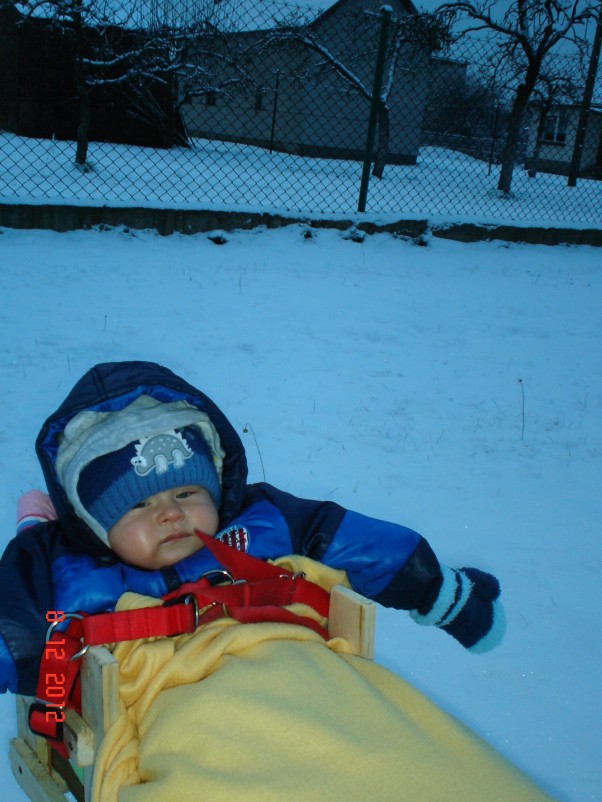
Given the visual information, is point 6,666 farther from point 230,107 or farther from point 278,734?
point 230,107

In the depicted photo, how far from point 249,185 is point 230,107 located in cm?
170

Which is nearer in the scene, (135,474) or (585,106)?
(135,474)

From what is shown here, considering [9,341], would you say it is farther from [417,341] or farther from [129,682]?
[129,682]

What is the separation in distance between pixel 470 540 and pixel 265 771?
1.82 meters

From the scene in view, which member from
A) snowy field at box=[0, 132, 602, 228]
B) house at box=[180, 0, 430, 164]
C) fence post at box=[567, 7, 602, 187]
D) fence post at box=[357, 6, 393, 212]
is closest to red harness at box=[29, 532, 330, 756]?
snowy field at box=[0, 132, 602, 228]

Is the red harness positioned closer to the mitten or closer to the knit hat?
the knit hat

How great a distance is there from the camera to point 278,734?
1205mm

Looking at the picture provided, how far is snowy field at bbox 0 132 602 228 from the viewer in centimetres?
732

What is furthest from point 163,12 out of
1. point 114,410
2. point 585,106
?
point 114,410

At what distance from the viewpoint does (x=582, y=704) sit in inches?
84.4

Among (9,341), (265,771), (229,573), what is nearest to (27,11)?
(9,341)

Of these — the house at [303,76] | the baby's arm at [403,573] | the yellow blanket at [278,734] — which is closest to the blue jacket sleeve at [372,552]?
the baby's arm at [403,573]

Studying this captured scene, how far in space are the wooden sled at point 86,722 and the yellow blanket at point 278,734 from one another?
62mm

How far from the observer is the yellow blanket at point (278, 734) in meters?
1.15
